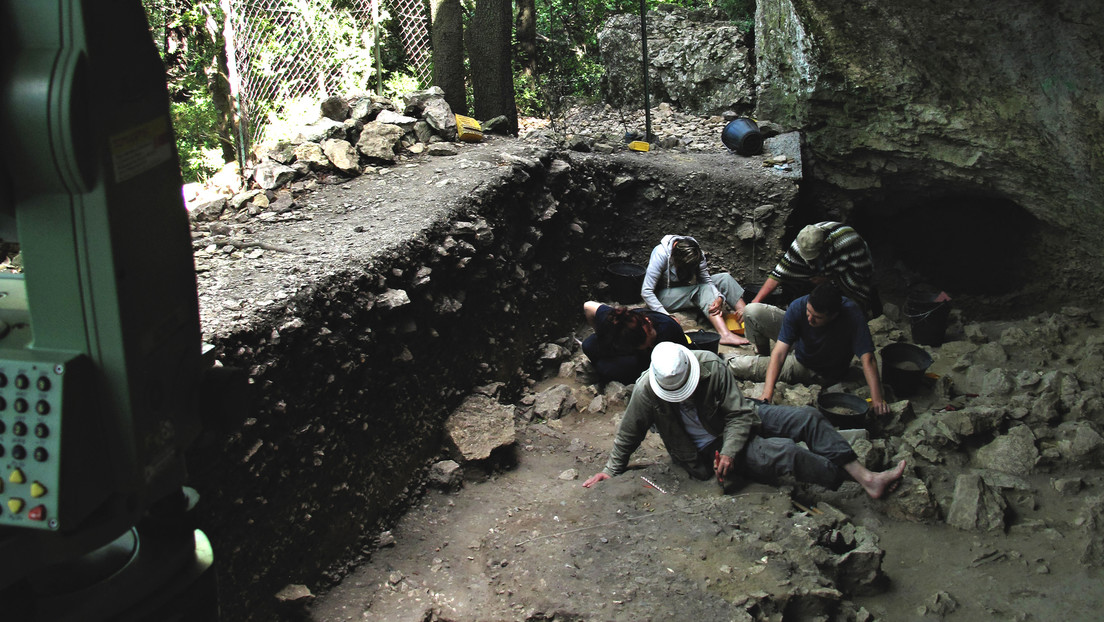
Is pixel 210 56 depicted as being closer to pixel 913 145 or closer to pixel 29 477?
pixel 29 477

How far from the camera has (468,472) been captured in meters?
5.45

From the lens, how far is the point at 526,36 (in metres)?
11.8

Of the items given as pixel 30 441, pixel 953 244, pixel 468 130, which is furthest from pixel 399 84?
pixel 30 441

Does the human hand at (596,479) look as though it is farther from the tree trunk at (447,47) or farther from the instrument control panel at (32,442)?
the tree trunk at (447,47)

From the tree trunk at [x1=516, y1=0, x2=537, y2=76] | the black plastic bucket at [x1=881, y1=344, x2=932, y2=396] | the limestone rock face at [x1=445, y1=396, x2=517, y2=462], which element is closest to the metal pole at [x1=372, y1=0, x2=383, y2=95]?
the limestone rock face at [x1=445, y1=396, x2=517, y2=462]

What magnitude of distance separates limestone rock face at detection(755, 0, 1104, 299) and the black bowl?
288cm

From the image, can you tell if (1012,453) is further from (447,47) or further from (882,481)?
(447,47)

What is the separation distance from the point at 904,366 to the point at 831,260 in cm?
115

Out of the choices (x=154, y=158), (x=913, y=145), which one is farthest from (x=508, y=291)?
(x=154, y=158)

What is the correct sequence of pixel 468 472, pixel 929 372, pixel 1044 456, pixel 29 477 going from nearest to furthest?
pixel 29 477 → pixel 1044 456 → pixel 468 472 → pixel 929 372

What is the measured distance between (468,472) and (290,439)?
160 centimetres

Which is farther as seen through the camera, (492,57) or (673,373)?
(492,57)

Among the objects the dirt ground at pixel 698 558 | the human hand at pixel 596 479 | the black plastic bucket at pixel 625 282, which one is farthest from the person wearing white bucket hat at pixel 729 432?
the black plastic bucket at pixel 625 282

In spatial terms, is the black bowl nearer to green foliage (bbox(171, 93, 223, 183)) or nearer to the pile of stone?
the pile of stone
